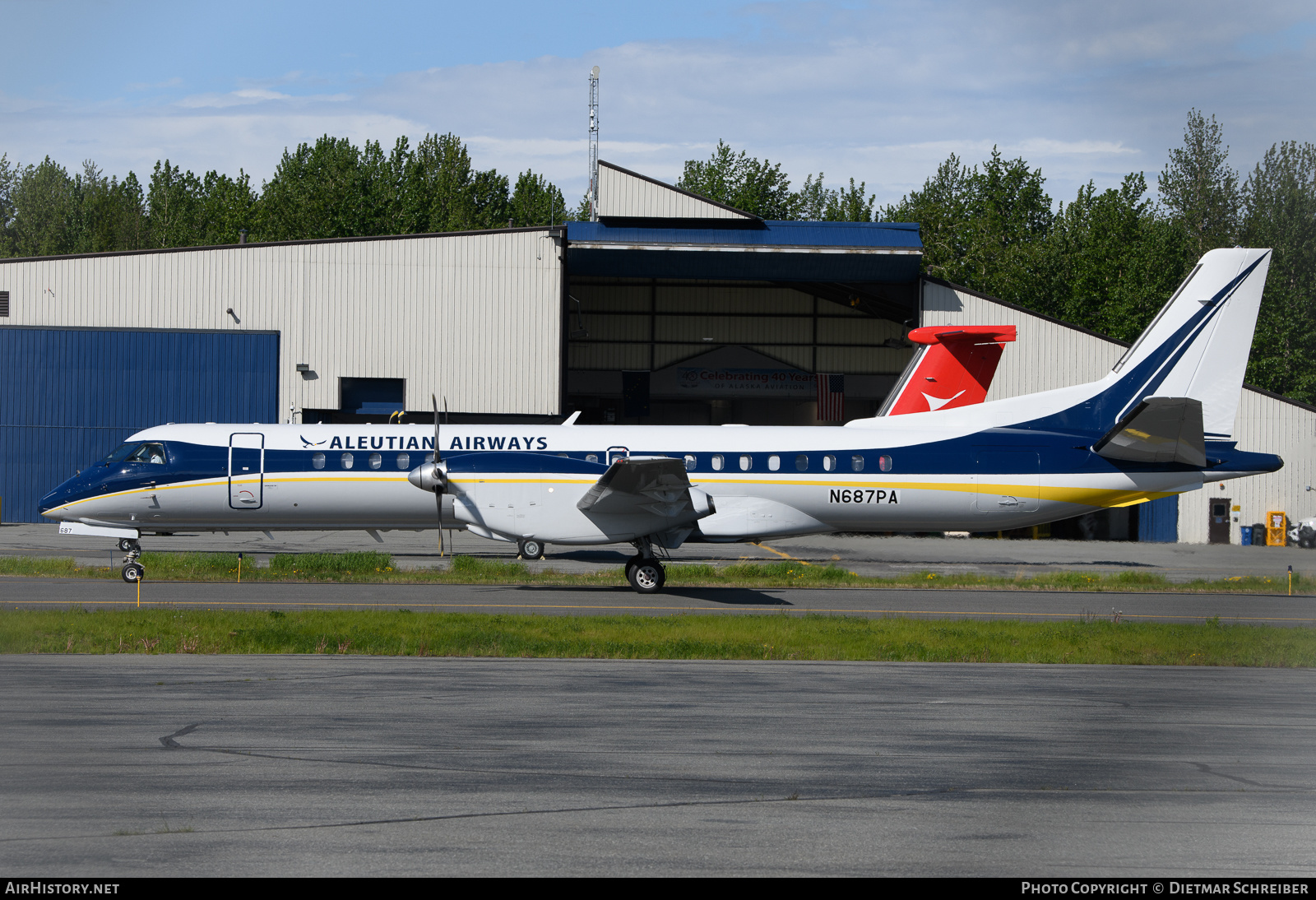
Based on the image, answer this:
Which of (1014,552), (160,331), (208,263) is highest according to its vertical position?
(208,263)

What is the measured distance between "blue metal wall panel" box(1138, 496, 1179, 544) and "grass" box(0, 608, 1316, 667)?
25378 millimetres

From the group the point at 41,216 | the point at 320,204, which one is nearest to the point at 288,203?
the point at 320,204

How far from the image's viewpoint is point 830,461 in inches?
1003

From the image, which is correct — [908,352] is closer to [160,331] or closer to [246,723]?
[160,331]

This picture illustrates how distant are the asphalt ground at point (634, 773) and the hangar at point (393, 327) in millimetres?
27809

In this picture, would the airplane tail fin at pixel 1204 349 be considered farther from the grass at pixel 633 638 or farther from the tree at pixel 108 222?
the tree at pixel 108 222

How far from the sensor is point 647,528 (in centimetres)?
2308

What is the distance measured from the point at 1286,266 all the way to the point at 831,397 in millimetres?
20383

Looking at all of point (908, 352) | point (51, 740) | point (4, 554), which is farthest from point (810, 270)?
point (51, 740)

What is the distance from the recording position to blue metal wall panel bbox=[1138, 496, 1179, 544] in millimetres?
42781

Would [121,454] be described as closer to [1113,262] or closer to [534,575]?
[534,575]

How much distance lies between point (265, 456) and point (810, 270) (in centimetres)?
2537

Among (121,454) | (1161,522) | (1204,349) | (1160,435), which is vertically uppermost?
(1204,349)

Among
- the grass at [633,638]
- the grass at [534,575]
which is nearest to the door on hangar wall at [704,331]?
the grass at [534,575]
